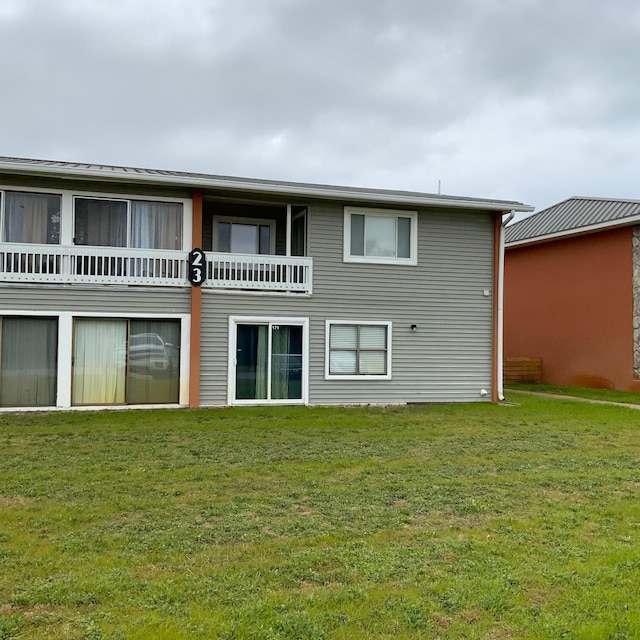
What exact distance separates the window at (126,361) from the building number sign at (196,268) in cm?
90

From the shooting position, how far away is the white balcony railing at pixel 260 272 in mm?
12727

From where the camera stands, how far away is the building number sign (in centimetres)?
1237

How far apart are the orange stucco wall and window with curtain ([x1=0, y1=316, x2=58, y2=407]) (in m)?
13.9

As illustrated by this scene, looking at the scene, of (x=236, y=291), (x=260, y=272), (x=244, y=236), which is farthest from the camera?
(x=244, y=236)

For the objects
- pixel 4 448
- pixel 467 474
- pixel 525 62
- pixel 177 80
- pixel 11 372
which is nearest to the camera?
pixel 467 474

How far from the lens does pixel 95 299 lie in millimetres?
11898

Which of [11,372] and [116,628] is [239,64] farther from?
[116,628]

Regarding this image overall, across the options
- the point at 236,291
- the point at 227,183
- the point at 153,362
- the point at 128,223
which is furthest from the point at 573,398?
the point at 128,223

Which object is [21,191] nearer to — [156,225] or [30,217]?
[30,217]

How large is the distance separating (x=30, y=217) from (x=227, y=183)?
381cm

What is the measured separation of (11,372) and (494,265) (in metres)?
10.4

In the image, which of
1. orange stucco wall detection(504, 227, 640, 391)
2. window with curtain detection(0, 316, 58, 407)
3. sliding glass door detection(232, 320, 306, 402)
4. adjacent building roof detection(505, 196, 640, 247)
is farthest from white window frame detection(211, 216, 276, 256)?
orange stucco wall detection(504, 227, 640, 391)

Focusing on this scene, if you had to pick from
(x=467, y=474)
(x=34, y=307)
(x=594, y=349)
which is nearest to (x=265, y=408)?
(x=34, y=307)

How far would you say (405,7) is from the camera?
14.3 m
